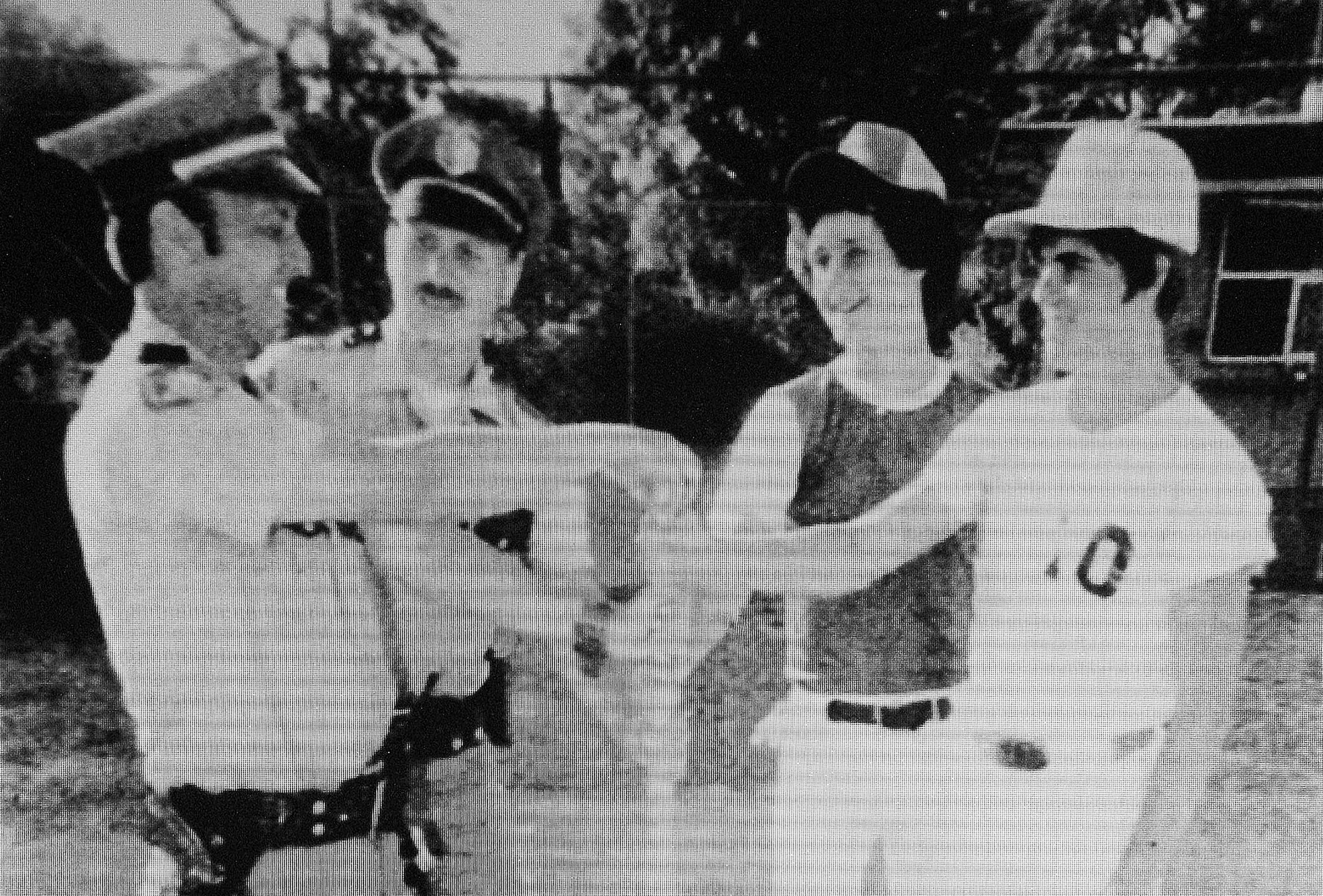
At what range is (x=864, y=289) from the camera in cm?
204

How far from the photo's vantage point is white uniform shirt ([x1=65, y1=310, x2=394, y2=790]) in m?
2.04

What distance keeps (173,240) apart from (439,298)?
574 mm

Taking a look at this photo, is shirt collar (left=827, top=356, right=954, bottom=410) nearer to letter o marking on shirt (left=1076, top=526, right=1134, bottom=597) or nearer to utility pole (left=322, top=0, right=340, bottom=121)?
letter o marking on shirt (left=1076, top=526, right=1134, bottom=597)

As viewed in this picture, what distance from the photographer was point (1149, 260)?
2.01 meters

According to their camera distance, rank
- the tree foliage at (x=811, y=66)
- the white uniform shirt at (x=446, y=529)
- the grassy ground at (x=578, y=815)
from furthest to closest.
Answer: the grassy ground at (x=578, y=815)
the white uniform shirt at (x=446, y=529)
the tree foliage at (x=811, y=66)

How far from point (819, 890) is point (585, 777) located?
60 centimetres

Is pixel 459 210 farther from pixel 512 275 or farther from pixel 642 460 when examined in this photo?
pixel 642 460

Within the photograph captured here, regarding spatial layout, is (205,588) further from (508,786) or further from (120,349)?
Answer: (508,786)

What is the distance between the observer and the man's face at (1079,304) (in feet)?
6.59

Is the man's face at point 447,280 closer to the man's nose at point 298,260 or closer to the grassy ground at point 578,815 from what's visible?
the man's nose at point 298,260

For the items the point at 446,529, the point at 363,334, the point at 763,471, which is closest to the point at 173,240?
the point at 363,334

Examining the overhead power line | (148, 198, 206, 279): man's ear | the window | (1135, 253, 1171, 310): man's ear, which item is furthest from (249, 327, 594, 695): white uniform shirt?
the window

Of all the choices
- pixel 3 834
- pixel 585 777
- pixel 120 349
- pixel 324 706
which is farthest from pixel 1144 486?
pixel 3 834

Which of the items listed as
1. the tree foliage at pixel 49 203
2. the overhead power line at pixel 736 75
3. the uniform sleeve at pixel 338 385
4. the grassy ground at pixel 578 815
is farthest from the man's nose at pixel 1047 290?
the tree foliage at pixel 49 203
